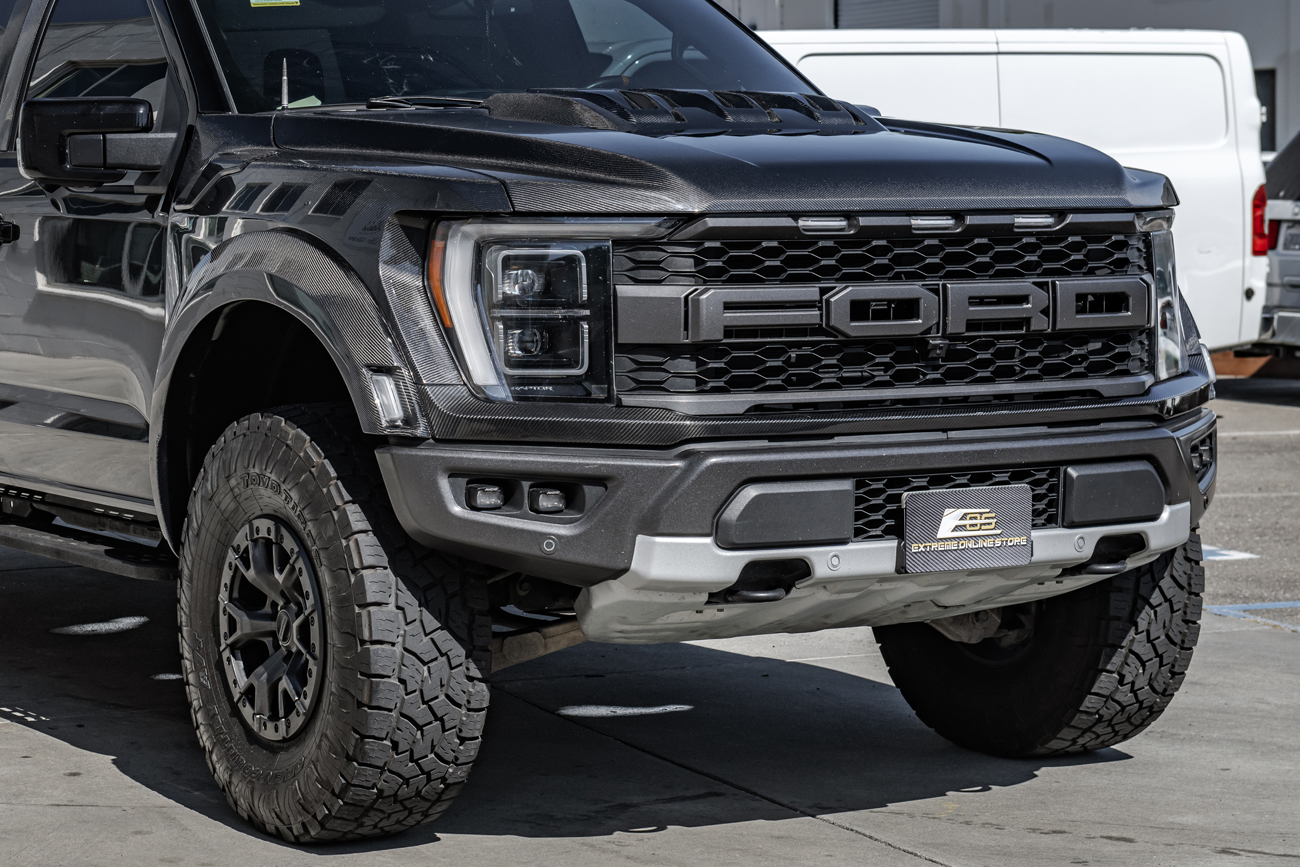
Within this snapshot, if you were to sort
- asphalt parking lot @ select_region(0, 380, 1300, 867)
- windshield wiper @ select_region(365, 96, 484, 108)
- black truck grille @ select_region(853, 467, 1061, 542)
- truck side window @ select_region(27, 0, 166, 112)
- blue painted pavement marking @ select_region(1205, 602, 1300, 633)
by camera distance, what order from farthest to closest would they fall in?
blue painted pavement marking @ select_region(1205, 602, 1300, 633), truck side window @ select_region(27, 0, 166, 112), windshield wiper @ select_region(365, 96, 484, 108), asphalt parking lot @ select_region(0, 380, 1300, 867), black truck grille @ select_region(853, 467, 1061, 542)

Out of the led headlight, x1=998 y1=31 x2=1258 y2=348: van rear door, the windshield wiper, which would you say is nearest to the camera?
the led headlight

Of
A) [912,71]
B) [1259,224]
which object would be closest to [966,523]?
[912,71]

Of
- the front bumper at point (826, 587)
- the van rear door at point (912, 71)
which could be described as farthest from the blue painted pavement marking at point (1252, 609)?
the van rear door at point (912, 71)

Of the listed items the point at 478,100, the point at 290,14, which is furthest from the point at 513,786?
the point at 290,14

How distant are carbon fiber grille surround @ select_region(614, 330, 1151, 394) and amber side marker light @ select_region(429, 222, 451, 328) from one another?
0.34 meters

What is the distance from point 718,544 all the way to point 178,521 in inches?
58.1

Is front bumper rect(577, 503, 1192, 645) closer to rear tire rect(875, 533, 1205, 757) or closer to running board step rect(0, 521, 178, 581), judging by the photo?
rear tire rect(875, 533, 1205, 757)

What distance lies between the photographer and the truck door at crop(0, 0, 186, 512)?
14.1 feet

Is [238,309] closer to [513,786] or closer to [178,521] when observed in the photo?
[178,521]

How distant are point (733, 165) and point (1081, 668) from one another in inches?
63.9

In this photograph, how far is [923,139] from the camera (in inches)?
158

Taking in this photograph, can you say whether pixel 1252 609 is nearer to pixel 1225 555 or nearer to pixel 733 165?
pixel 1225 555

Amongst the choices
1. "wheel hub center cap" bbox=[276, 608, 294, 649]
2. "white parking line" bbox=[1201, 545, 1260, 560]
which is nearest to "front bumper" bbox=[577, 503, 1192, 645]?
"wheel hub center cap" bbox=[276, 608, 294, 649]

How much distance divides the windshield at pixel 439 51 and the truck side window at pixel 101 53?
0.20 m
